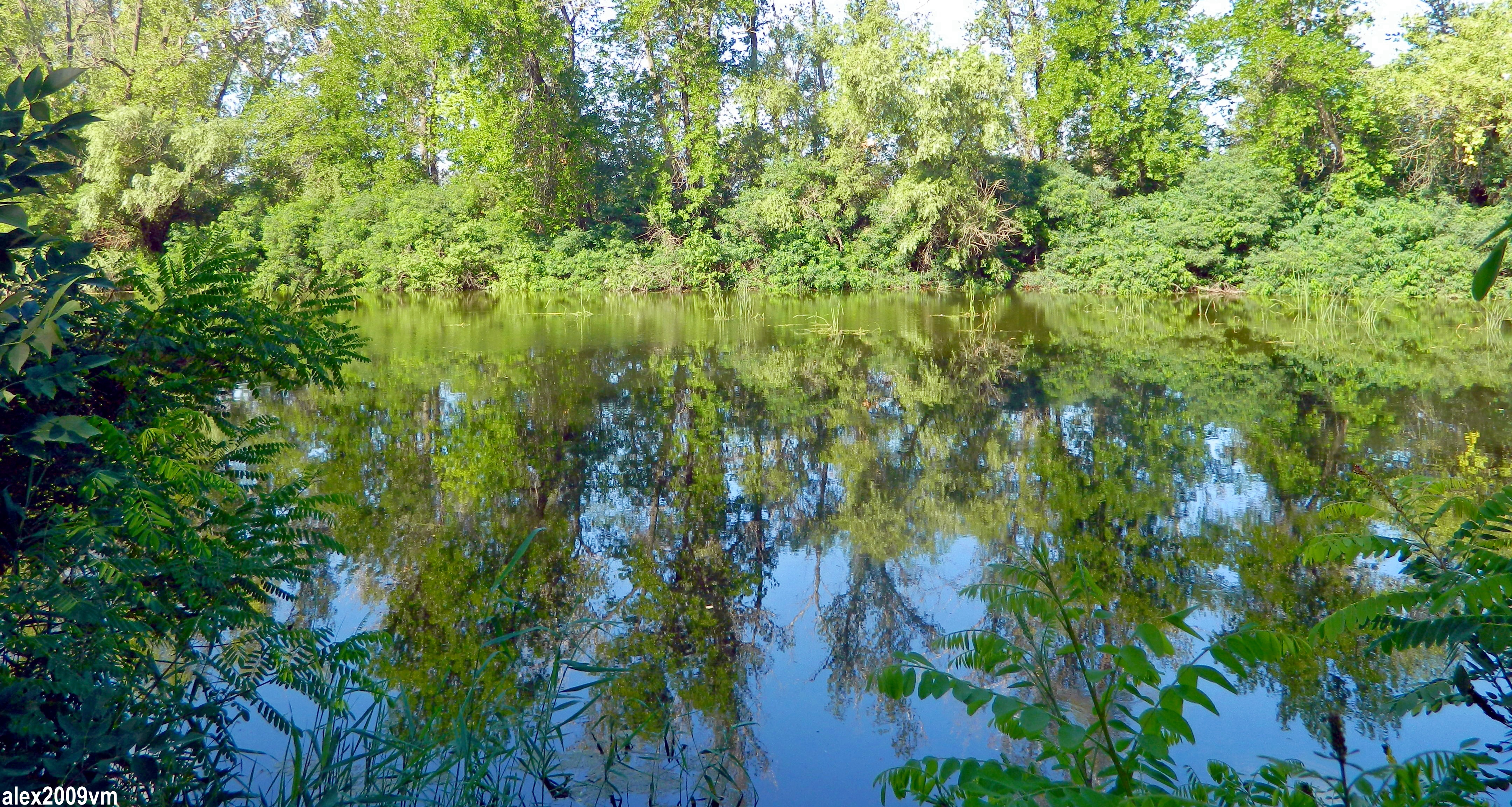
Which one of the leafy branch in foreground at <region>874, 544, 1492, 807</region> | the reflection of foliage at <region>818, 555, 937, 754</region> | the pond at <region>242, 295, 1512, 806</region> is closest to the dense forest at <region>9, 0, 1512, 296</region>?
the pond at <region>242, 295, 1512, 806</region>

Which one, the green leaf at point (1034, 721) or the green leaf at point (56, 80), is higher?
the green leaf at point (56, 80)

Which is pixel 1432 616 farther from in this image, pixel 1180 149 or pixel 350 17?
pixel 350 17

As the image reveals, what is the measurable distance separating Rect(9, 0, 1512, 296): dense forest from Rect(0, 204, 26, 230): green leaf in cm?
1935

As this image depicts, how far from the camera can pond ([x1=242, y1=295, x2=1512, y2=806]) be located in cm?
298

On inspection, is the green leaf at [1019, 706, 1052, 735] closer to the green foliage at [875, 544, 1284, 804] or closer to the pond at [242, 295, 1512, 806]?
the green foliage at [875, 544, 1284, 804]

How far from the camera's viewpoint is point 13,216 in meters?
1.89

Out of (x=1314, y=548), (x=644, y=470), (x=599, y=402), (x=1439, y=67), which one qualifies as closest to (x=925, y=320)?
(x=599, y=402)

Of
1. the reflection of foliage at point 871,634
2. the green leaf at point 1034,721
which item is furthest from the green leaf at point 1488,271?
the reflection of foliage at point 871,634

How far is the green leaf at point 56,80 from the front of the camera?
1.92m

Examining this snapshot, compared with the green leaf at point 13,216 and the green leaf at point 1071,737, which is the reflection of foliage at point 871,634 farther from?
the green leaf at point 13,216

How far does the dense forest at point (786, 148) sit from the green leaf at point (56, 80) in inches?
756

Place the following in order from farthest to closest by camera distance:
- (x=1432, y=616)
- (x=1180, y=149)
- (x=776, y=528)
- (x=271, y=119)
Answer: (x=271, y=119), (x=1180, y=149), (x=776, y=528), (x=1432, y=616)

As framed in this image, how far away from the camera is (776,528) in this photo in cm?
480

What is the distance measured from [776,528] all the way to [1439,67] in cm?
1812
